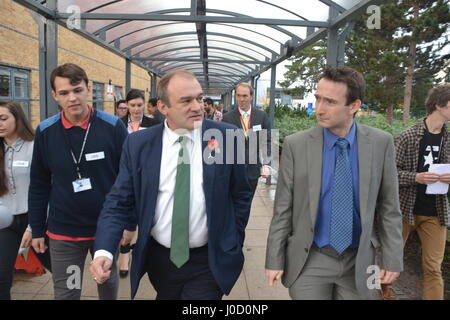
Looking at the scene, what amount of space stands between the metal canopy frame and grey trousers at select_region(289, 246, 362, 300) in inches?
110

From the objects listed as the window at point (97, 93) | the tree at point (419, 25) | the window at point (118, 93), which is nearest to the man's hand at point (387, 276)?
the window at point (97, 93)

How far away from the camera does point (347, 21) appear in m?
4.79

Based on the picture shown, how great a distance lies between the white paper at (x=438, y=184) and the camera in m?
3.05

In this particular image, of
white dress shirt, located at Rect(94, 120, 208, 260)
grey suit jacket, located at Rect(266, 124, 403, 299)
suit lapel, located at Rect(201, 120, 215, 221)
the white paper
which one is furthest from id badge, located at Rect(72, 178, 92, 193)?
the white paper

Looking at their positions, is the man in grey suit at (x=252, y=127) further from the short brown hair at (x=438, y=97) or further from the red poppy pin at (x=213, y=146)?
the red poppy pin at (x=213, y=146)

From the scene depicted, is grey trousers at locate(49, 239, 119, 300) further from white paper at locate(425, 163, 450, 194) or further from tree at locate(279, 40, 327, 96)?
tree at locate(279, 40, 327, 96)

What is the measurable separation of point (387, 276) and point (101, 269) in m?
1.61

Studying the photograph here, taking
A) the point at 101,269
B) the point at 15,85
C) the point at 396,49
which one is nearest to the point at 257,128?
the point at 101,269

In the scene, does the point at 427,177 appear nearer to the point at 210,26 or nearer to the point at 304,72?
the point at 210,26

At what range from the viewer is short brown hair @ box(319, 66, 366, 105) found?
224 centimetres

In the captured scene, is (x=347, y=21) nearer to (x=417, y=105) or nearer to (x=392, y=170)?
(x=392, y=170)

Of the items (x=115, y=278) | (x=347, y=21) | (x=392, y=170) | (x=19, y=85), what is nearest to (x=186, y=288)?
(x=115, y=278)

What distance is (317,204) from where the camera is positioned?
2.19 m

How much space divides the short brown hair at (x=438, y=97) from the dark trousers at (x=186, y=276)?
226 centimetres
